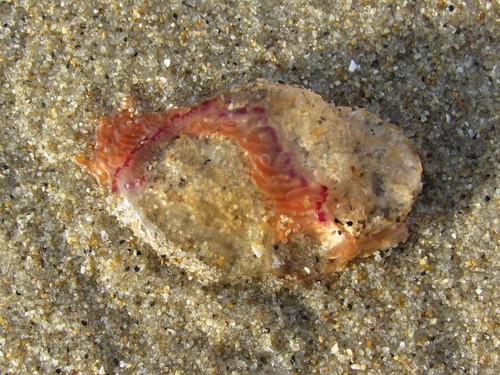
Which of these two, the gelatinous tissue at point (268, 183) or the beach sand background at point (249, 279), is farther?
the beach sand background at point (249, 279)

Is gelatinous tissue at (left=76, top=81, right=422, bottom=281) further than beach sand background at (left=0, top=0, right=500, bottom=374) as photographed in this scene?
No

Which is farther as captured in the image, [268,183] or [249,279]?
[249,279]

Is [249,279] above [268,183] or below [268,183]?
below

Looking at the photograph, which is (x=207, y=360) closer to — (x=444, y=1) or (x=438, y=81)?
(x=438, y=81)

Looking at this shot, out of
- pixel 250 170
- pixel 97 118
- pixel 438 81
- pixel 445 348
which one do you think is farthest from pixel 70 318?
pixel 438 81
